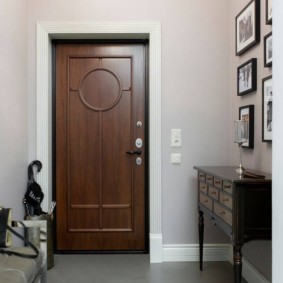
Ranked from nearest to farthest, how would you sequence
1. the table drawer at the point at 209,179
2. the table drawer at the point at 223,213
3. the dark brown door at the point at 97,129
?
the table drawer at the point at 223,213 → the table drawer at the point at 209,179 → the dark brown door at the point at 97,129

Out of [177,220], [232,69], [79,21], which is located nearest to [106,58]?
[79,21]

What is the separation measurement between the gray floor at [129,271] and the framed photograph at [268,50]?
1719mm

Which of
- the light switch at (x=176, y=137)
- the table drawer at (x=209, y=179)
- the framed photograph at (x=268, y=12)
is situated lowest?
the table drawer at (x=209, y=179)

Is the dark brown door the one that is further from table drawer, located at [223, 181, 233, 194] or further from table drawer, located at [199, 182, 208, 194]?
table drawer, located at [223, 181, 233, 194]

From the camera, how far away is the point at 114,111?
3316 millimetres

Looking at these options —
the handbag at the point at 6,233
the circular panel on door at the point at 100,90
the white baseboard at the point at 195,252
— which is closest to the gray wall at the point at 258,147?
the white baseboard at the point at 195,252

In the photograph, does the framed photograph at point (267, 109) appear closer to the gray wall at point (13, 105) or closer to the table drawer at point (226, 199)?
the table drawer at point (226, 199)

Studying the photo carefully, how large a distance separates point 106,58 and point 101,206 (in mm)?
1477

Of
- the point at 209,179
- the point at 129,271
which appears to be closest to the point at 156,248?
the point at 129,271

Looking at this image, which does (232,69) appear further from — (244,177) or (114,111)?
(244,177)

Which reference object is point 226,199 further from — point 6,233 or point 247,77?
point 6,233

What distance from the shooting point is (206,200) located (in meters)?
2.57

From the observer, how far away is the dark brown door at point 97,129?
3312 mm

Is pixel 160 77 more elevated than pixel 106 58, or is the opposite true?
pixel 106 58
